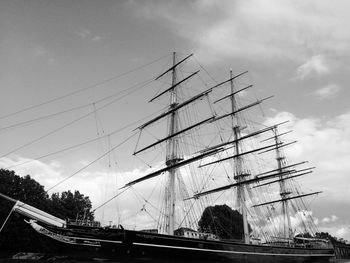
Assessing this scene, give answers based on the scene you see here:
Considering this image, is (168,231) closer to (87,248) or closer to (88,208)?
(87,248)

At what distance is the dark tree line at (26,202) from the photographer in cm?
5481

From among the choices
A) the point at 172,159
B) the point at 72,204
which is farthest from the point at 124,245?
the point at 72,204

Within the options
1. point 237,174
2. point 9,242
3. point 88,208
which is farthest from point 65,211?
point 237,174

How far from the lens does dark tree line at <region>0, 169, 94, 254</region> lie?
180ft

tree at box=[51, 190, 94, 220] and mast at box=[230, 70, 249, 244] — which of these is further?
tree at box=[51, 190, 94, 220]

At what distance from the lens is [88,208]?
268ft

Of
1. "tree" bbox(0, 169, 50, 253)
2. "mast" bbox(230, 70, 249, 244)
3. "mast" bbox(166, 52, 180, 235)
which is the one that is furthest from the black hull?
"tree" bbox(0, 169, 50, 253)

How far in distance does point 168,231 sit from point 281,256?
18.5 meters

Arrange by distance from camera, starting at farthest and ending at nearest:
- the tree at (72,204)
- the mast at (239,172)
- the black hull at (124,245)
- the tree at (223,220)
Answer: the tree at (223,220), the tree at (72,204), the mast at (239,172), the black hull at (124,245)

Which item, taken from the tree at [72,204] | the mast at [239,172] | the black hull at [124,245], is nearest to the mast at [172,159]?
the black hull at [124,245]

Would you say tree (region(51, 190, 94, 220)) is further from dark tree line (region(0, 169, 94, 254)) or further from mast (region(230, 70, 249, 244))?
mast (region(230, 70, 249, 244))

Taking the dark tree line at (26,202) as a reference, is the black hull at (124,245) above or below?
below

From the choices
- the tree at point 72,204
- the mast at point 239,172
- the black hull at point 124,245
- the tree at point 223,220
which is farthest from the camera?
the tree at point 223,220

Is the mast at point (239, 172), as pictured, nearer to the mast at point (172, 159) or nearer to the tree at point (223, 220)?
the mast at point (172, 159)
